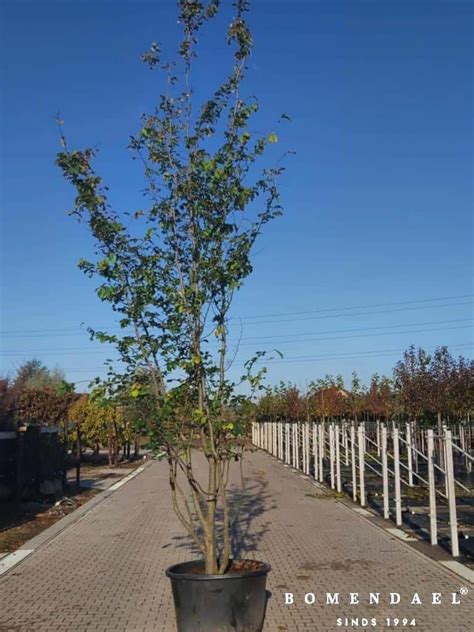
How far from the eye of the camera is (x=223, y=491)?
568cm

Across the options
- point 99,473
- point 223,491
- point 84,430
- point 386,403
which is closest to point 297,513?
point 223,491

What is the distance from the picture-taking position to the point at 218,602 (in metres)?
5.03

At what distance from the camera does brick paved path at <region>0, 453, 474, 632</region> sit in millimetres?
6043

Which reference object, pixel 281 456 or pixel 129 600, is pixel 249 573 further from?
pixel 281 456

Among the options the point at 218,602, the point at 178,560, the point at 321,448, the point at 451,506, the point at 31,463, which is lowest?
the point at 178,560

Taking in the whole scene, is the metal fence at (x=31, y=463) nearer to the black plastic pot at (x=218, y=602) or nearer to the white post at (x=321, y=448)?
the white post at (x=321, y=448)

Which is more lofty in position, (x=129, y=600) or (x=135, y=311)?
(x=135, y=311)

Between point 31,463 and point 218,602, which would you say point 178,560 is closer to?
point 218,602

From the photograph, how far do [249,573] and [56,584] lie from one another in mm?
3270

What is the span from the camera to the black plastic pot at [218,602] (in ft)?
16.5

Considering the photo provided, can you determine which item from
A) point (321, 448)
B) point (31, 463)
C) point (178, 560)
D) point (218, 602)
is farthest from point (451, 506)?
point (321, 448)

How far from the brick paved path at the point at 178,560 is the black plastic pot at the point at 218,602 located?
68cm

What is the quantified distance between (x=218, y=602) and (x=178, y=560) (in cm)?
382

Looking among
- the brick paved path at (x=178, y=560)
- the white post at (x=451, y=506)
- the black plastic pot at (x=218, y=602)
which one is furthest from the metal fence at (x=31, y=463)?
the black plastic pot at (x=218, y=602)
